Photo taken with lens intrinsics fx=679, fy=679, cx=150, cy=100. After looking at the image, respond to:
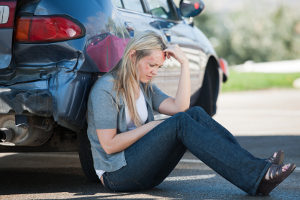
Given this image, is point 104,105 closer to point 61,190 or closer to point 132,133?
point 132,133

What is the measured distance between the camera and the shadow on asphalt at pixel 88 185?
167 inches

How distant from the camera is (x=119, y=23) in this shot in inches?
181

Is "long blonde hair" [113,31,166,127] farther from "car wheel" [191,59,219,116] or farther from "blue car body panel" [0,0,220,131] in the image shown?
"car wheel" [191,59,219,116]

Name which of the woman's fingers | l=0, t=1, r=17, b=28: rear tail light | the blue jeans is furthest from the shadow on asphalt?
l=0, t=1, r=17, b=28: rear tail light

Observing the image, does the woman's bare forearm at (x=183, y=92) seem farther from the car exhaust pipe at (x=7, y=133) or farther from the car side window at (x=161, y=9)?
the car side window at (x=161, y=9)

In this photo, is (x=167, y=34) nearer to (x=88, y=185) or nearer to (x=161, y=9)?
(x=161, y=9)

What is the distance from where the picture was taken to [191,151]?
4020mm

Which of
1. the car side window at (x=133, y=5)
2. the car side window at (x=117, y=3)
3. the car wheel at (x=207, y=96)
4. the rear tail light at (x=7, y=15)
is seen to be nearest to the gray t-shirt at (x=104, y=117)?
the rear tail light at (x=7, y=15)

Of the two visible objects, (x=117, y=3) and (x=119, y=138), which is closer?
(x=119, y=138)

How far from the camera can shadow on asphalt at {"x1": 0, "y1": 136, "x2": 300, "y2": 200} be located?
423 centimetres

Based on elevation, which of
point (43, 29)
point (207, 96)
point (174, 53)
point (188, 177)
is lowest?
point (207, 96)

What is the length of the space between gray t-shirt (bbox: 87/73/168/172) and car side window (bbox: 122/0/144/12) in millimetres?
1095

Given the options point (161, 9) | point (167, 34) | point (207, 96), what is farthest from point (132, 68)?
point (207, 96)

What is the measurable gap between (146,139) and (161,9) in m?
2.49
